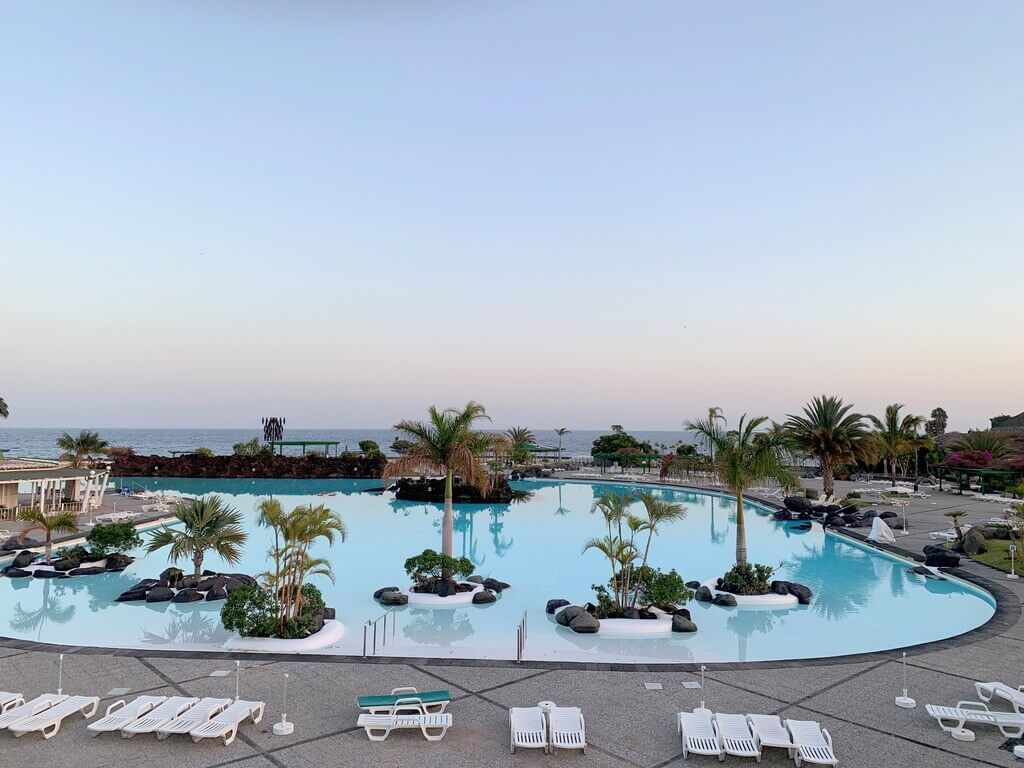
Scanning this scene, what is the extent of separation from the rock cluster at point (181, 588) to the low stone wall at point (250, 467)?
29361mm

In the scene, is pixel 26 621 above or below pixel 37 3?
below

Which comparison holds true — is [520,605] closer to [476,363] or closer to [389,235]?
[389,235]

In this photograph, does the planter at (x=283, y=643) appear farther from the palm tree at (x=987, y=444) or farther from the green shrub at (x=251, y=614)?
the palm tree at (x=987, y=444)

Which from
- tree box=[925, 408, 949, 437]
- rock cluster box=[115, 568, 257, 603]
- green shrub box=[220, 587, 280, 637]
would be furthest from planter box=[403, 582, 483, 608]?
tree box=[925, 408, 949, 437]

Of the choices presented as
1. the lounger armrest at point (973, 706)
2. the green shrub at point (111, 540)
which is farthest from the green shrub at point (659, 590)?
the green shrub at point (111, 540)

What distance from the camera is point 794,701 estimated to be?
749 centimetres

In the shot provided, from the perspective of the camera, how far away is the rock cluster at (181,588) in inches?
511

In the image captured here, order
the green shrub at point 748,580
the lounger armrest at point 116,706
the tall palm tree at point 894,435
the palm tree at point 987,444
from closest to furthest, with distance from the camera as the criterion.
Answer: the lounger armrest at point 116,706, the green shrub at point 748,580, the palm tree at point 987,444, the tall palm tree at point 894,435

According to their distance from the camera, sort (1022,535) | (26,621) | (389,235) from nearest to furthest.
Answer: (26,621)
(1022,535)
(389,235)

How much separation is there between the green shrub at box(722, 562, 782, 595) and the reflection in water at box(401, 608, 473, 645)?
575cm

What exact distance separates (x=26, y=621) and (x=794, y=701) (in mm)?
13165

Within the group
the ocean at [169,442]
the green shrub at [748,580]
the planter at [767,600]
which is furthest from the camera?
the ocean at [169,442]

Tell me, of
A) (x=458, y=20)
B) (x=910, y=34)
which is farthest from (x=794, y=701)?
(x=458, y=20)

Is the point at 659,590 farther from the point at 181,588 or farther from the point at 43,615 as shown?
the point at 43,615
